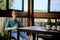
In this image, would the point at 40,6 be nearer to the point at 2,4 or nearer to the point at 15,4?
the point at 15,4

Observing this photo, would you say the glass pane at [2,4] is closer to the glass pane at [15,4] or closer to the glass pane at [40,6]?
the glass pane at [15,4]

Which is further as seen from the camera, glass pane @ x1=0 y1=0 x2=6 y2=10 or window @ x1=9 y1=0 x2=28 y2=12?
window @ x1=9 y1=0 x2=28 y2=12

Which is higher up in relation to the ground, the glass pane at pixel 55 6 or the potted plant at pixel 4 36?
the glass pane at pixel 55 6

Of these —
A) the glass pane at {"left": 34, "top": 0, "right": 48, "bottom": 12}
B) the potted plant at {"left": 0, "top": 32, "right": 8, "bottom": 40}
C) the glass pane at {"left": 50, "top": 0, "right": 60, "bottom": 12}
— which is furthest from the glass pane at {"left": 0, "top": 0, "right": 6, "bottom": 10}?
the glass pane at {"left": 50, "top": 0, "right": 60, "bottom": 12}

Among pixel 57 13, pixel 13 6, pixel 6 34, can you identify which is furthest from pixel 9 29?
pixel 57 13

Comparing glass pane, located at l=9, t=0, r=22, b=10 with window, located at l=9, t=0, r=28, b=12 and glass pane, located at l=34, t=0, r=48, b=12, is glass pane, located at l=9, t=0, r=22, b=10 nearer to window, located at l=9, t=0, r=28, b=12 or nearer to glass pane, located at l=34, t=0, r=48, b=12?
window, located at l=9, t=0, r=28, b=12

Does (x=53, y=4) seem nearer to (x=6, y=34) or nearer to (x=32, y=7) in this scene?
(x=32, y=7)

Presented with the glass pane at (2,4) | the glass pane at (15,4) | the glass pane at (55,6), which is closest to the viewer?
the glass pane at (2,4)

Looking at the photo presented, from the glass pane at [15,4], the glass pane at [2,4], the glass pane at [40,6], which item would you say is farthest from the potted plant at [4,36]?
the glass pane at [40,6]

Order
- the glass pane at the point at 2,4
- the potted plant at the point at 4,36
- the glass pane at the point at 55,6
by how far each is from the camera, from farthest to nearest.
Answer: the glass pane at the point at 55,6, the glass pane at the point at 2,4, the potted plant at the point at 4,36

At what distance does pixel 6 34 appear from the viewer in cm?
449

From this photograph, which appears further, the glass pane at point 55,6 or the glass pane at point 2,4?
the glass pane at point 55,6

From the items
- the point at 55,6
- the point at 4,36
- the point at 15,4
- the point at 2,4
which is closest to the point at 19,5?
the point at 15,4

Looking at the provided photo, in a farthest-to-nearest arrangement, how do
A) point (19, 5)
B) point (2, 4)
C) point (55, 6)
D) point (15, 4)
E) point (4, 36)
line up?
point (55, 6) → point (19, 5) → point (15, 4) → point (2, 4) → point (4, 36)
